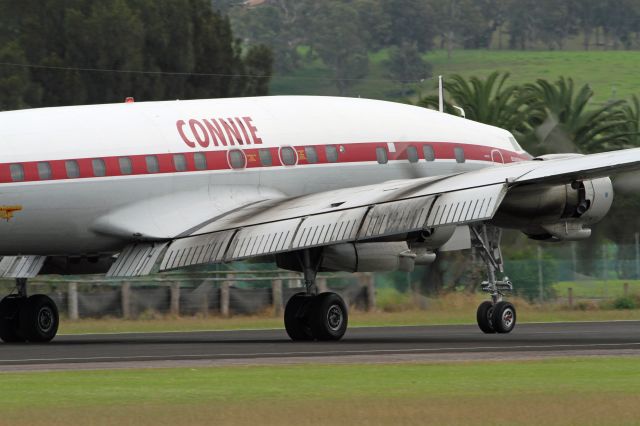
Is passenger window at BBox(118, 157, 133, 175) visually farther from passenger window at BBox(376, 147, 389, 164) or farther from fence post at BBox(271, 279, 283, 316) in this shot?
fence post at BBox(271, 279, 283, 316)

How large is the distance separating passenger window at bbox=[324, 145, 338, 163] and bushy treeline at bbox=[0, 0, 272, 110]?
112 ft

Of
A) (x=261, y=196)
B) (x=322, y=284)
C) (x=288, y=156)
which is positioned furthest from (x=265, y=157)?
(x=322, y=284)

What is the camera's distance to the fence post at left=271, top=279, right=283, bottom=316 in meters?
51.7

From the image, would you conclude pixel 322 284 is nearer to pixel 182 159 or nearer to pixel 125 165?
pixel 182 159

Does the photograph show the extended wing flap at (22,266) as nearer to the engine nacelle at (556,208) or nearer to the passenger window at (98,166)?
the passenger window at (98,166)

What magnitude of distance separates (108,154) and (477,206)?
27.9ft

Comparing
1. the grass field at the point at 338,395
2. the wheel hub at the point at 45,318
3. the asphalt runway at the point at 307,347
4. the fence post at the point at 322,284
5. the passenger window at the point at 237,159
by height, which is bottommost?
the grass field at the point at 338,395

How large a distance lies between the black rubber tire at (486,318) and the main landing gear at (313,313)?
146 inches

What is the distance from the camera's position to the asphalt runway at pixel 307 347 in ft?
95.8

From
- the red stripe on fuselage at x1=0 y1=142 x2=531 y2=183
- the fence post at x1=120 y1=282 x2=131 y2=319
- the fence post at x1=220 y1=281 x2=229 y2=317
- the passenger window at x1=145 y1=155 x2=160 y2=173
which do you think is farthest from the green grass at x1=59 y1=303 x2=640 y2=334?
the passenger window at x1=145 y1=155 x2=160 y2=173

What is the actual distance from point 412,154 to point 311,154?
2901 mm

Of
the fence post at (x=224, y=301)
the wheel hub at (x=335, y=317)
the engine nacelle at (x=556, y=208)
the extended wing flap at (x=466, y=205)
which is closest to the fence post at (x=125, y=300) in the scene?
the fence post at (x=224, y=301)

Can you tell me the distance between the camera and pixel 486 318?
122 ft

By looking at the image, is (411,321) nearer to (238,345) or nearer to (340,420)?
(238,345)
